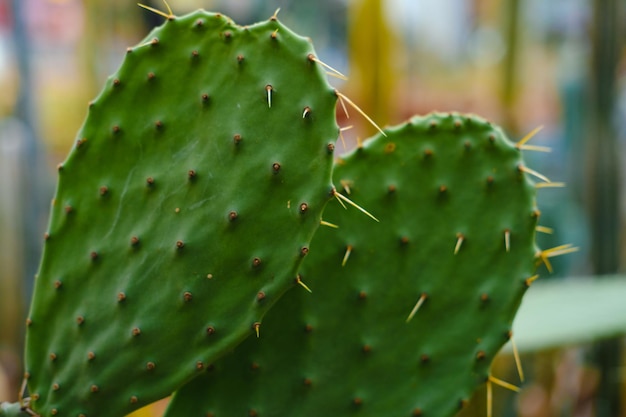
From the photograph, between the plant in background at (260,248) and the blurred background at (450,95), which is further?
the blurred background at (450,95)

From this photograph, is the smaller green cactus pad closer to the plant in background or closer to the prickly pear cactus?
the plant in background

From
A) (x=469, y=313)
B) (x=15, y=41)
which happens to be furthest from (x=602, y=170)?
(x=15, y=41)

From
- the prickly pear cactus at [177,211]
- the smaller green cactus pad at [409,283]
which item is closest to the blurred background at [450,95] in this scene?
the smaller green cactus pad at [409,283]

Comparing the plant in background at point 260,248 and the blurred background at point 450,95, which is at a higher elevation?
the plant in background at point 260,248

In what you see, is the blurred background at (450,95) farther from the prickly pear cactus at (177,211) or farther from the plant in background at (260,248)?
the prickly pear cactus at (177,211)

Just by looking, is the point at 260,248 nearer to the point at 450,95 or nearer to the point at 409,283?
the point at 409,283

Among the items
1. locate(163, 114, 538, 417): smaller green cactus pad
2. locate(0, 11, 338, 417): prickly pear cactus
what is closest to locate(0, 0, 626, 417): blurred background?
locate(163, 114, 538, 417): smaller green cactus pad

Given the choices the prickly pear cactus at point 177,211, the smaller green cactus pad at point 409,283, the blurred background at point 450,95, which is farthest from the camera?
the blurred background at point 450,95

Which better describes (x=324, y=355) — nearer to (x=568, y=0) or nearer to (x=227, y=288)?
(x=227, y=288)
